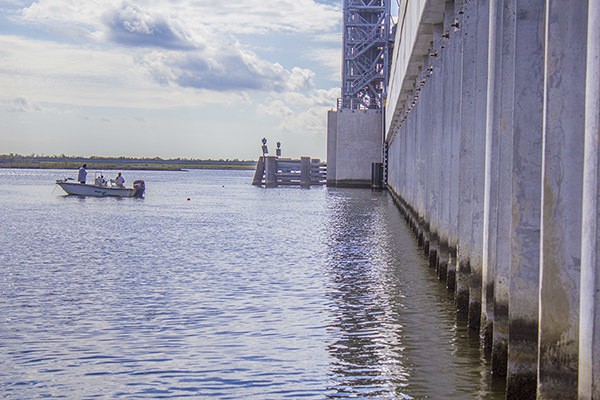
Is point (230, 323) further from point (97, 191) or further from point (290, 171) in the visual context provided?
point (290, 171)

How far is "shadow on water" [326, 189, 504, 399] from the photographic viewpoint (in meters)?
10.2

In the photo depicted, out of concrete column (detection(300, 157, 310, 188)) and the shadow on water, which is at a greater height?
concrete column (detection(300, 157, 310, 188))

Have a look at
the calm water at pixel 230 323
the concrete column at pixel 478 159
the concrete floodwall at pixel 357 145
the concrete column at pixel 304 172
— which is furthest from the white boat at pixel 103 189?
the concrete column at pixel 478 159

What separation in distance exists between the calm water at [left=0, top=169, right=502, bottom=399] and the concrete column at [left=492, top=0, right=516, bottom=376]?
1.68ft

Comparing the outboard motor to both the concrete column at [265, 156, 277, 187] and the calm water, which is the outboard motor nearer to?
the concrete column at [265, 156, 277, 187]

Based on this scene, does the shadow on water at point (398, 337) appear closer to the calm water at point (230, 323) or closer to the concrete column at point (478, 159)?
the calm water at point (230, 323)

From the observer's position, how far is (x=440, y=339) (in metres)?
12.7

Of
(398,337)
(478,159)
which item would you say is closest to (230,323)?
(398,337)

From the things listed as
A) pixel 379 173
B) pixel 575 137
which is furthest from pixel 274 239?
pixel 379 173

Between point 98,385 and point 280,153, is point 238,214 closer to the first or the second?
point 98,385

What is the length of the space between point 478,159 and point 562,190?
632 centimetres

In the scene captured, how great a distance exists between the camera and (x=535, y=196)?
357 inches

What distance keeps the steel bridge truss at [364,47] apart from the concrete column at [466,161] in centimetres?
7790

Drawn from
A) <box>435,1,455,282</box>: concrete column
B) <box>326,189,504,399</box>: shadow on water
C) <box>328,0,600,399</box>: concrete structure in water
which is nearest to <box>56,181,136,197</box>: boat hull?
<box>326,189,504,399</box>: shadow on water
